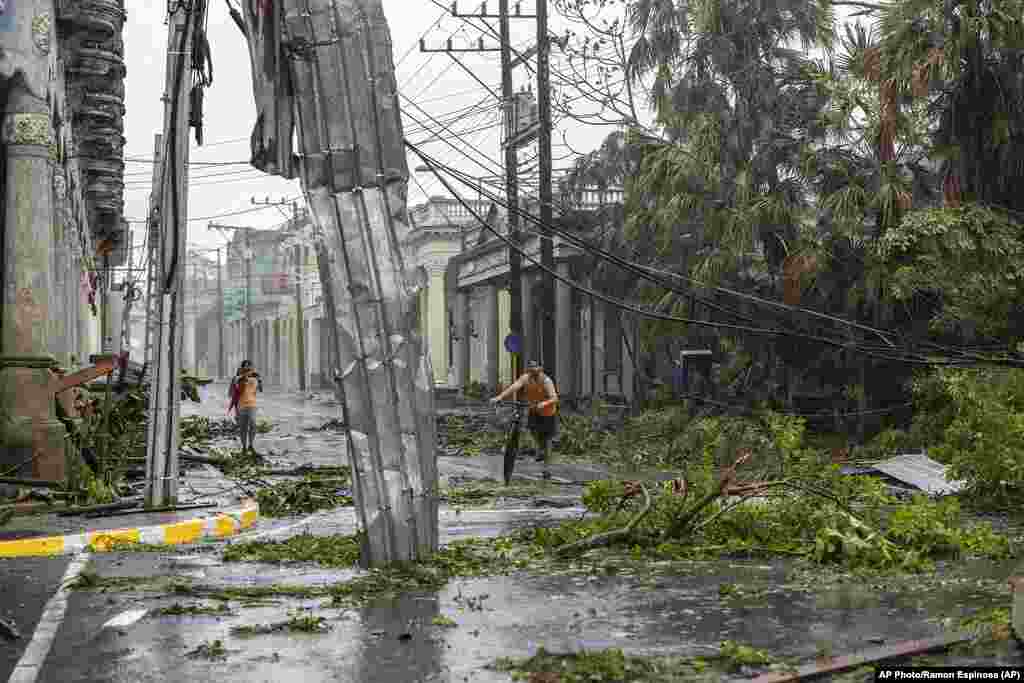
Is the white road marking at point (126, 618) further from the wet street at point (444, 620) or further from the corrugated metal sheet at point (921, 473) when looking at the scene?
the corrugated metal sheet at point (921, 473)

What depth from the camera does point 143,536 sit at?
13.0 m

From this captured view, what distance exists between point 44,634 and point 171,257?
271 inches

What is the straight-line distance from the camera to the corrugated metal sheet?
639 inches

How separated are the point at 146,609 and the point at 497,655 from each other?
107 inches

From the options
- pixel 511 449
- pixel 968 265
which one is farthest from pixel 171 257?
pixel 968 265

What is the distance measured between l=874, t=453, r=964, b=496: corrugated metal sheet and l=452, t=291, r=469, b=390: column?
1585 inches

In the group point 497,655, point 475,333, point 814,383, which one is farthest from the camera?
point 475,333

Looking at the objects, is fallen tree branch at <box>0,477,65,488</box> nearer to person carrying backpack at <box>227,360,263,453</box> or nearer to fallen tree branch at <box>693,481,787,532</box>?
fallen tree branch at <box>693,481,787,532</box>

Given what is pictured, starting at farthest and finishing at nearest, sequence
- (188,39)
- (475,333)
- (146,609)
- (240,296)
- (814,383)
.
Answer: (240,296), (475,333), (814,383), (188,39), (146,609)

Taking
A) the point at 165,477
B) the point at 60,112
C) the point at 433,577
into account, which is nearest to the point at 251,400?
Answer: the point at 60,112

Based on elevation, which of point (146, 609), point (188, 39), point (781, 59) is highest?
point (781, 59)

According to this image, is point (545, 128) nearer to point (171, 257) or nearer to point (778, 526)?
point (171, 257)

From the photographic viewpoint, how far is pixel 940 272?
68.4 ft

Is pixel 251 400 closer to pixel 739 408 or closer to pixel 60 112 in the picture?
pixel 60 112
